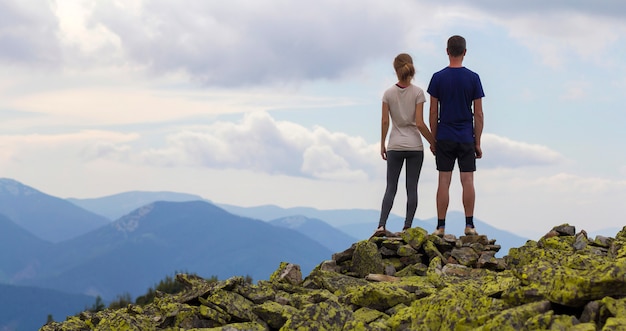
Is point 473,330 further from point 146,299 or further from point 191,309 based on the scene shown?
point 146,299

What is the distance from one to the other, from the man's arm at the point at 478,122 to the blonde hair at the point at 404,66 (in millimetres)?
1662

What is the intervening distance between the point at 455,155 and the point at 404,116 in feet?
4.99

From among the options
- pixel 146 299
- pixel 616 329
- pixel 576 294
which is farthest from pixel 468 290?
pixel 146 299

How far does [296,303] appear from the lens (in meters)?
13.4

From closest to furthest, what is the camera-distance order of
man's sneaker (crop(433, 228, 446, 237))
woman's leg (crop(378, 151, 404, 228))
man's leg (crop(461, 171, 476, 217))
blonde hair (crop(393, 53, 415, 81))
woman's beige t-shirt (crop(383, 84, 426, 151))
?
blonde hair (crop(393, 53, 415, 81))
woman's beige t-shirt (crop(383, 84, 426, 151))
man's leg (crop(461, 171, 476, 217))
woman's leg (crop(378, 151, 404, 228))
man's sneaker (crop(433, 228, 446, 237))

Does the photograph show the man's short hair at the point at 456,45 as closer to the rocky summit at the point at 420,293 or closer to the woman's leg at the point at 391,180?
the woman's leg at the point at 391,180

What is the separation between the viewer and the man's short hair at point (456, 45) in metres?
16.5

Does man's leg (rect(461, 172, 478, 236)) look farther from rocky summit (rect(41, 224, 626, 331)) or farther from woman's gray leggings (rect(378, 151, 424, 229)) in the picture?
woman's gray leggings (rect(378, 151, 424, 229))

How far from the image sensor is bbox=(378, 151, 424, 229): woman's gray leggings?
17.1 m

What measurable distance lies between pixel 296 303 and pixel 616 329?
19.8 ft

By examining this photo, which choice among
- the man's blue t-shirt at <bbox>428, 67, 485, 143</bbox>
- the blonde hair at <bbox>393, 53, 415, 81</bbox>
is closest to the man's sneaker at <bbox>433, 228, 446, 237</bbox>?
the man's blue t-shirt at <bbox>428, 67, 485, 143</bbox>

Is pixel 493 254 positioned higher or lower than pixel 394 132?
lower

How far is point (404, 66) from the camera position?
1667 cm

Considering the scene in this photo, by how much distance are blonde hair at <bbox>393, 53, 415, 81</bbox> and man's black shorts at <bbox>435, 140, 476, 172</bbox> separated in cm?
173
